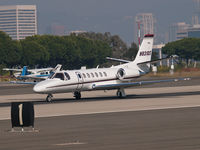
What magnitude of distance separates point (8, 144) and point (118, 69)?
1037 inches

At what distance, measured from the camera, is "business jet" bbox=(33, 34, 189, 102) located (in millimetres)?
39594

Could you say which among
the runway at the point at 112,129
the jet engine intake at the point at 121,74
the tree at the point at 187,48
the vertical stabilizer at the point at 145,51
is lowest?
the tree at the point at 187,48

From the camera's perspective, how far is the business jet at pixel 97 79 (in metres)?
39.6

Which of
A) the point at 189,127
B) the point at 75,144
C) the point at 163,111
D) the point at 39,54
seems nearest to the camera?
the point at 75,144

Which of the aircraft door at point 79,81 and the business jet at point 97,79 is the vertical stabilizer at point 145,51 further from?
the aircraft door at point 79,81

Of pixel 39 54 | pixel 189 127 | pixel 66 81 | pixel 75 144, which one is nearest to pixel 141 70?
pixel 66 81

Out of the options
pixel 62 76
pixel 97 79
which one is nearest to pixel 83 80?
pixel 97 79

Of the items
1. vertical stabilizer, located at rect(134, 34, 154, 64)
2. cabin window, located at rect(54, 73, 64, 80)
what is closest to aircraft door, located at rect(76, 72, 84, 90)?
cabin window, located at rect(54, 73, 64, 80)

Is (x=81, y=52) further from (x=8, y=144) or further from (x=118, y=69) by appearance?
(x=8, y=144)

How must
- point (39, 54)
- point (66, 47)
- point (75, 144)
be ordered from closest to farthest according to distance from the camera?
point (75, 144), point (39, 54), point (66, 47)

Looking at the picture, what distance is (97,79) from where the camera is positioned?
4272 cm

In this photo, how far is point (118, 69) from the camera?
4447cm

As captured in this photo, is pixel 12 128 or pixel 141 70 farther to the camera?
pixel 141 70

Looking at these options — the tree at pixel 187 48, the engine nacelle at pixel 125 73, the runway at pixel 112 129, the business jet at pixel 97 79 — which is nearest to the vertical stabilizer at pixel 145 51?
the business jet at pixel 97 79
